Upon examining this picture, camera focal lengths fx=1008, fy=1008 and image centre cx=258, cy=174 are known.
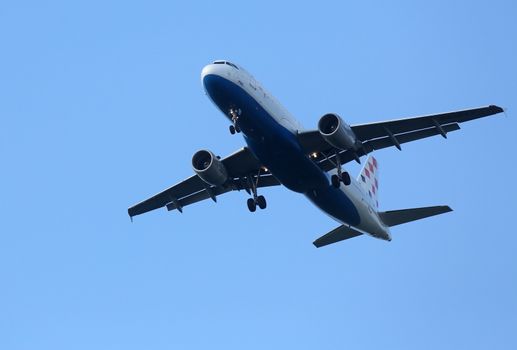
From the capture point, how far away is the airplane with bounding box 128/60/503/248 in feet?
151

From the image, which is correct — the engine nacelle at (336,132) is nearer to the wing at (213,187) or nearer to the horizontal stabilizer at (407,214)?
the wing at (213,187)

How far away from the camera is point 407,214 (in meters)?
53.8

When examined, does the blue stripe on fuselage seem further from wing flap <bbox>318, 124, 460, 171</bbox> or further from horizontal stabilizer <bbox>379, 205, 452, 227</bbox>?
horizontal stabilizer <bbox>379, 205, 452, 227</bbox>

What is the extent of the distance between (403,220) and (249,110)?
42.5 ft

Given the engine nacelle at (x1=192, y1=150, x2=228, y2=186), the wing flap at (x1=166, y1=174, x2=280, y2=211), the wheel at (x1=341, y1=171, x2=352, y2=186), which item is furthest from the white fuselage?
the wing flap at (x1=166, y1=174, x2=280, y2=211)

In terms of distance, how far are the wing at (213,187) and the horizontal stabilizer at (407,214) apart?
20.5 feet

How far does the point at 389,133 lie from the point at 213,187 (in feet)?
36.5

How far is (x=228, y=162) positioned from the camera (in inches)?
2008

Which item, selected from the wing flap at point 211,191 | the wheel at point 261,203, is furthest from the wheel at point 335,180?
the wing flap at point 211,191

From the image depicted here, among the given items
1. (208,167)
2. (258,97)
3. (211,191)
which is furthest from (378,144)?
(211,191)

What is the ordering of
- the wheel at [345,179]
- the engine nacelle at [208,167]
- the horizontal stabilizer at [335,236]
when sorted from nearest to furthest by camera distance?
the wheel at [345,179] < the engine nacelle at [208,167] < the horizontal stabilizer at [335,236]

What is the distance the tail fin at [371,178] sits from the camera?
56.4m

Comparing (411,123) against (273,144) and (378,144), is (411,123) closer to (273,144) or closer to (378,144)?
(378,144)

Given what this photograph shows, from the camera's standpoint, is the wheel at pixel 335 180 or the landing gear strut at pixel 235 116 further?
the wheel at pixel 335 180
